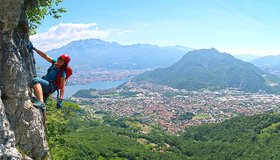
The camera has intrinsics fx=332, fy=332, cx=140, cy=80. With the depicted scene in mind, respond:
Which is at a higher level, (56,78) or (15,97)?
(56,78)

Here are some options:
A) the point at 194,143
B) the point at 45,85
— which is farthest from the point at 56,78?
the point at 194,143

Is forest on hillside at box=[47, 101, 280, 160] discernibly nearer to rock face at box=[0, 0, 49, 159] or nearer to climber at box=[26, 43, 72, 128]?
climber at box=[26, 43, 72, 128]

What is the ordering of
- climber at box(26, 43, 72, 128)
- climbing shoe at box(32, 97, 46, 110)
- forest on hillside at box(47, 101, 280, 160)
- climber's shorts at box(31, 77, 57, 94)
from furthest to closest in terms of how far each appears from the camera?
forest on hillside at box(47, 101, 280, 160) → climber at box(26, 43, 72, 128) → climber's shorts at box(31, 77, 57, 94) → climbing shoe at box(32, 97, 46, 110)

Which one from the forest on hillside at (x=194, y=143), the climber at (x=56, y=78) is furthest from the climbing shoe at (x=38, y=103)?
the forest on hillside at (x=194, y=143)

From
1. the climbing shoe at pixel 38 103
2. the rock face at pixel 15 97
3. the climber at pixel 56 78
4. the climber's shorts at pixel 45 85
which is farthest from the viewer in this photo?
the climber at pixel 56 78

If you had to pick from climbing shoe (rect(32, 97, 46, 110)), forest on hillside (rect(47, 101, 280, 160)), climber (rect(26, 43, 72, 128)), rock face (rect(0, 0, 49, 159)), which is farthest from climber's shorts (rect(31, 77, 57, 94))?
forest on hillside (rect(47, 101, 280, 160))

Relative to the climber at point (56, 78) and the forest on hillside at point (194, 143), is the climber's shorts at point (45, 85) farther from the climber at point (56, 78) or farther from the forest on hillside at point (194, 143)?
the forest on hillside at point (194, 143)

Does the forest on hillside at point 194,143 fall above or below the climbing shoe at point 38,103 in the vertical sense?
below

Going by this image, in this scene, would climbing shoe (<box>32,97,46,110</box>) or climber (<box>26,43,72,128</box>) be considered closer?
climbing shoe (<box>32,97,46,110</box>)

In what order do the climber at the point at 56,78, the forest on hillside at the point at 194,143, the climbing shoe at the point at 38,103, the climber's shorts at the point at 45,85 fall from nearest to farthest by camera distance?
the climbing shoe at the point at 38,103
the climber's shorts at the point at 45,85
the climber at the point at 56,78
the forest on hillside at the point at 194,143

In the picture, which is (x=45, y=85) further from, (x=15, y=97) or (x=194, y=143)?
(x=194, y=143)
